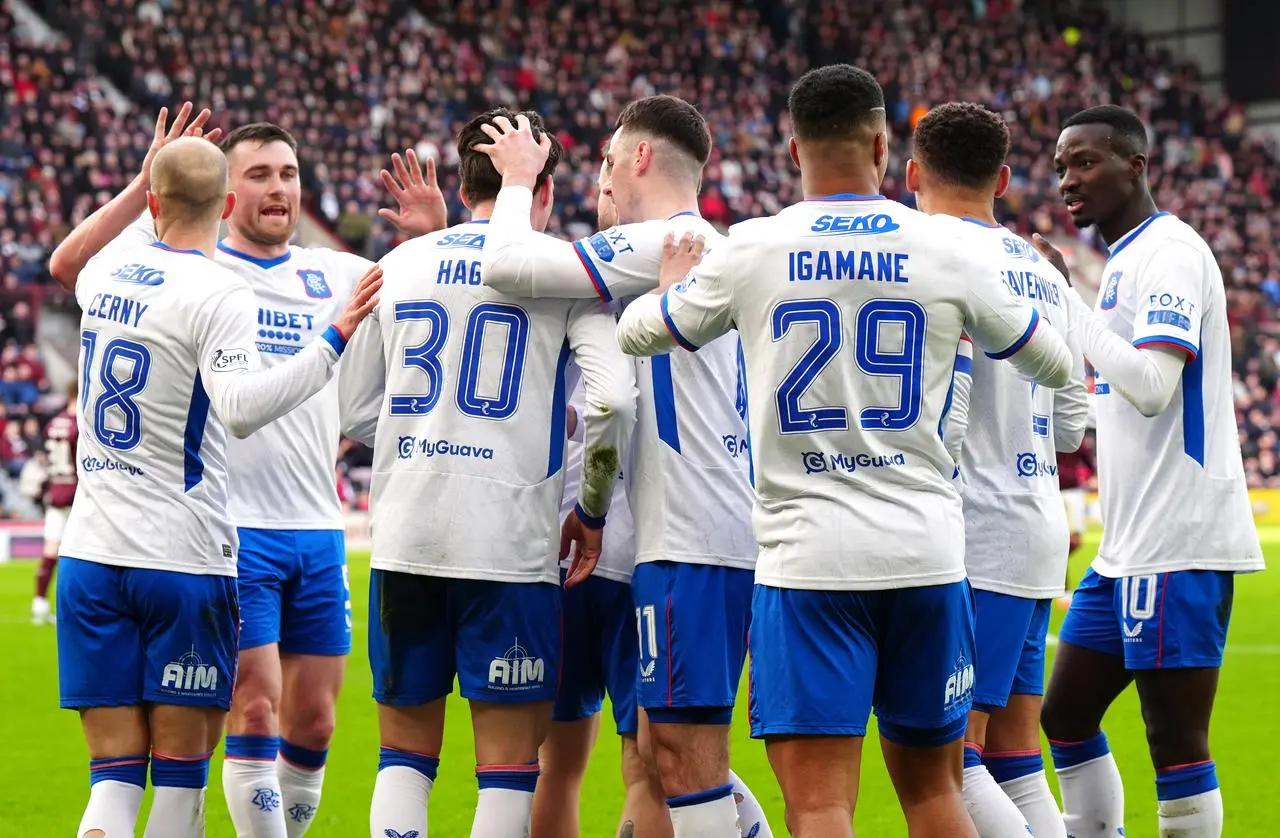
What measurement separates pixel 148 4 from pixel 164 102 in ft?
8.87

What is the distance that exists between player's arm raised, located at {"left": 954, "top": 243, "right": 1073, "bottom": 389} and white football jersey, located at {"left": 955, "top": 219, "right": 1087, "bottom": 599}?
21.3 inches

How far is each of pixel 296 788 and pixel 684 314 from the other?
285 centimetres

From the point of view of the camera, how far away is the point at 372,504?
486 cm

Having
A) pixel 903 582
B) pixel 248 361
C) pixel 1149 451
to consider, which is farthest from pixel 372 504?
pixel 1149 451

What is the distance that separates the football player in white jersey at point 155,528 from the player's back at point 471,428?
0.23 meters

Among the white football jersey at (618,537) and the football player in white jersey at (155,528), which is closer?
the football player in white jersey at (155,528)

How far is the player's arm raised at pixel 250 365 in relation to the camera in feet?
14.6

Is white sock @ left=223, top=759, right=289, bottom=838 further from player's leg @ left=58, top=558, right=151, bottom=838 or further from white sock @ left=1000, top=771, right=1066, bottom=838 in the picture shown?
white sock @ left=1000, top=771, right=1066, bottom=838

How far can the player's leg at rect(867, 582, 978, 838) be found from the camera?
403 cm

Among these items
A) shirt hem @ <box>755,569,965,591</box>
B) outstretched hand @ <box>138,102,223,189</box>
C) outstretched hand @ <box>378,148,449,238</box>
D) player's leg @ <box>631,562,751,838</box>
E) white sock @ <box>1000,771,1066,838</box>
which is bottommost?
white sock @ <box>1000,771,1066,838</box>

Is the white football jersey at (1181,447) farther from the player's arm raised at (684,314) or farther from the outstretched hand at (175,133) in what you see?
the outstretched hand at (175,133)

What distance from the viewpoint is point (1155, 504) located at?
5.29 m

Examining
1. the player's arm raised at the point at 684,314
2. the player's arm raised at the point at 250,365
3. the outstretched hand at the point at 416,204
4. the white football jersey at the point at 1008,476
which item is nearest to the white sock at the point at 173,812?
the player's arm raised at the point at 250,365

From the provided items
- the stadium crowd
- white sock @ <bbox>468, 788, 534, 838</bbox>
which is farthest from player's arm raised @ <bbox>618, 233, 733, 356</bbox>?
the stadium crowd
